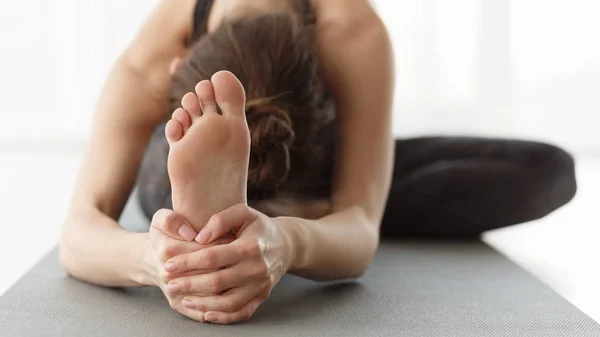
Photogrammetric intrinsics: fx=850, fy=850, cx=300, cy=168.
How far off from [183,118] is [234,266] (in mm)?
194

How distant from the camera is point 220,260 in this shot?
1041 millimetres

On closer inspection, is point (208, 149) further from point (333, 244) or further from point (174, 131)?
point (333, 244)

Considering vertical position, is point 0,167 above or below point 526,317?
below

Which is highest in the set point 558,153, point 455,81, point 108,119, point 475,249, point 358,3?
point 358,3

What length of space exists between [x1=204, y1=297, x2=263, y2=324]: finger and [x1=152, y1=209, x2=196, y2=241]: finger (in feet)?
0.38

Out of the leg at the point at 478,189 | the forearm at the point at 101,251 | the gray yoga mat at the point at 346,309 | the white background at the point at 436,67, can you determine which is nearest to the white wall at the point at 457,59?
the white background at the point at 436,67

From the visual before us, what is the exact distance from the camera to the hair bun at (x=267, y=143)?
1.28m

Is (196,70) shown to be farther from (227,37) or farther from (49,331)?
(49,331)

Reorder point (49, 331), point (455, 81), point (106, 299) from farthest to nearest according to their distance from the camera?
point (455, 81) < point (106, 299) < point (49, 331)

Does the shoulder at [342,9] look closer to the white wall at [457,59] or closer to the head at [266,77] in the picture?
the head at [266,77]

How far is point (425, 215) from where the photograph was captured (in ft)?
6.11

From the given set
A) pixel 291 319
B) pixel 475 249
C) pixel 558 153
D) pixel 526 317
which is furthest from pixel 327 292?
pixel 558 153

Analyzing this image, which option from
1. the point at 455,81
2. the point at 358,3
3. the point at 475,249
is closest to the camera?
the point at 358,3

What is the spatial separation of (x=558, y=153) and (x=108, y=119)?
3.21 feet
